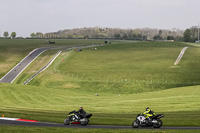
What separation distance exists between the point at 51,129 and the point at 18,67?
315ft

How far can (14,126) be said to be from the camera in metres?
30.1

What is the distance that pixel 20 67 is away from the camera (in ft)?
394

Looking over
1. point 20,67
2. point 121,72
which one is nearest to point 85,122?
point 121,72

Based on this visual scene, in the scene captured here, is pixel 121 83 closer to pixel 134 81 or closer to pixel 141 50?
pixel 134 81

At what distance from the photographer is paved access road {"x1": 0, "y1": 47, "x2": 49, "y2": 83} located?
103619mm

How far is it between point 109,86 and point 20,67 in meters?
48.6

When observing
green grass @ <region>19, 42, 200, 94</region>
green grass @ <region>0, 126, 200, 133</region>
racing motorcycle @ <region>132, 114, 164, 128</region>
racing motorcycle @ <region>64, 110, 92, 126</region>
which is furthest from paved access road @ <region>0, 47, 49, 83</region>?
racing motorcycle @ <region>132, 114, 164, 128</region>

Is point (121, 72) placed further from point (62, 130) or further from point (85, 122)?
point (62, 130)

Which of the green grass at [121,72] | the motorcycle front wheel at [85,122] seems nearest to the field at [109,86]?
the green grass at [121,72]

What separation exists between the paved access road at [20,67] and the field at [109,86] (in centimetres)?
267

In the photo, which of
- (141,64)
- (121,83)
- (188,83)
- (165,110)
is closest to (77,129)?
(165,110)

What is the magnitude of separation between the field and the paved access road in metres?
2.67

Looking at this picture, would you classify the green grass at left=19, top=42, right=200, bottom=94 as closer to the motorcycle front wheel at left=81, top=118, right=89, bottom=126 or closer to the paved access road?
the paved access road

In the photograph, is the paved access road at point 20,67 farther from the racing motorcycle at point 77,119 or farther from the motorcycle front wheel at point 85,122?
the motorcycle front wheel at point 85,122
